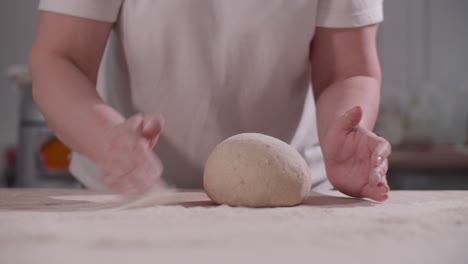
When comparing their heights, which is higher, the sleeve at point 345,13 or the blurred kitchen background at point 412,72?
the sleeve at point 345,13

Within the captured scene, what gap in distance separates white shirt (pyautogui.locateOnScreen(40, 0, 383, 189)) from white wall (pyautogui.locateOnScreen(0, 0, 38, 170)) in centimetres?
229

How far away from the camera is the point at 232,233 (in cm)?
55

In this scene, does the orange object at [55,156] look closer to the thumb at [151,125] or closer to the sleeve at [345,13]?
the sleeve at [345,13]

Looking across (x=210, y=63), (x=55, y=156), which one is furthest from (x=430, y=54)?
(x=210, y=63)

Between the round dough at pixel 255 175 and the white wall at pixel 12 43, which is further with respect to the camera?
the white wall at pixel 12 43

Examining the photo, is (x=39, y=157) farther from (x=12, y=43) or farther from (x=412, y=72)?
(x=412, y=72)

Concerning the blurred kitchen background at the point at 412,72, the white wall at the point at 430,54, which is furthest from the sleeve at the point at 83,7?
the white wall at the point at 430,54

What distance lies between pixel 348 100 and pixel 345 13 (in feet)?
0.59

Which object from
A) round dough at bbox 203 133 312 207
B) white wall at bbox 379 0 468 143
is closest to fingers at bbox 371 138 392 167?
round dough at bbox 203 133 312 207

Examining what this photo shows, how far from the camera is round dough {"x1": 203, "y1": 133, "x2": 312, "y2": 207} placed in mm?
778

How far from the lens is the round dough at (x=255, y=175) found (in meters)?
0.78

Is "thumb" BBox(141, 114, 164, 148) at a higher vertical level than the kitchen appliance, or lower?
higher

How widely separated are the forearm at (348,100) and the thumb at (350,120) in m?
0.11

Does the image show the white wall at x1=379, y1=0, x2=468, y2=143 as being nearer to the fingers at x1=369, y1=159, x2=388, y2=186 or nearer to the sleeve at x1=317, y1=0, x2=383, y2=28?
the sleeve at x1=317, y1=0, x2=383, y2=28
